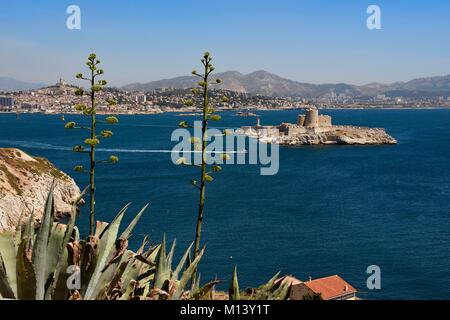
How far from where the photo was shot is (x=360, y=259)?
92.7ft

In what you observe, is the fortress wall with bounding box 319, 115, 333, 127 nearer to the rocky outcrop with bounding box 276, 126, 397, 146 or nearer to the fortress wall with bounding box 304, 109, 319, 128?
the fortress wall with bounding box 304, 109, 319, 128

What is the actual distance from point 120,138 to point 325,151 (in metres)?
37.1

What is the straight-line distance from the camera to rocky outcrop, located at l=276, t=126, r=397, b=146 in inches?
3553

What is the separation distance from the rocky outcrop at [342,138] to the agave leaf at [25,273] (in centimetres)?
8654

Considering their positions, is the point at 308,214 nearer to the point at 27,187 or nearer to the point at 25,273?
the point at 27,187

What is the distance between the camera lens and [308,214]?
38.6 metres

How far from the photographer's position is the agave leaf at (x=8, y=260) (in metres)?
3.55

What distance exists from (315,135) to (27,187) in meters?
62.2

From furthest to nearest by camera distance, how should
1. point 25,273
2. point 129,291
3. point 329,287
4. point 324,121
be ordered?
point 324,121 → point 329,287 → point 129,291 → point 25,273

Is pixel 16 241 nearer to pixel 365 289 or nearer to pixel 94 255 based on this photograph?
pixel 94 255

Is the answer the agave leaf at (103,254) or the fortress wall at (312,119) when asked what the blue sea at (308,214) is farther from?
the fortress wall at (312,119)

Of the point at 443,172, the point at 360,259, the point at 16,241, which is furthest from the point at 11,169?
the point at 443,172

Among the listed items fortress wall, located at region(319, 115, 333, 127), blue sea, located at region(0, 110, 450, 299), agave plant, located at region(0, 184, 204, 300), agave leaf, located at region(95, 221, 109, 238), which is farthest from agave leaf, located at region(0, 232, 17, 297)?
fortress wall, located at region(319, 115, 333, 127)

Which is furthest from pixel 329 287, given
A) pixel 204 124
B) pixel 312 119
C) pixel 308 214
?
pixel 312 119
